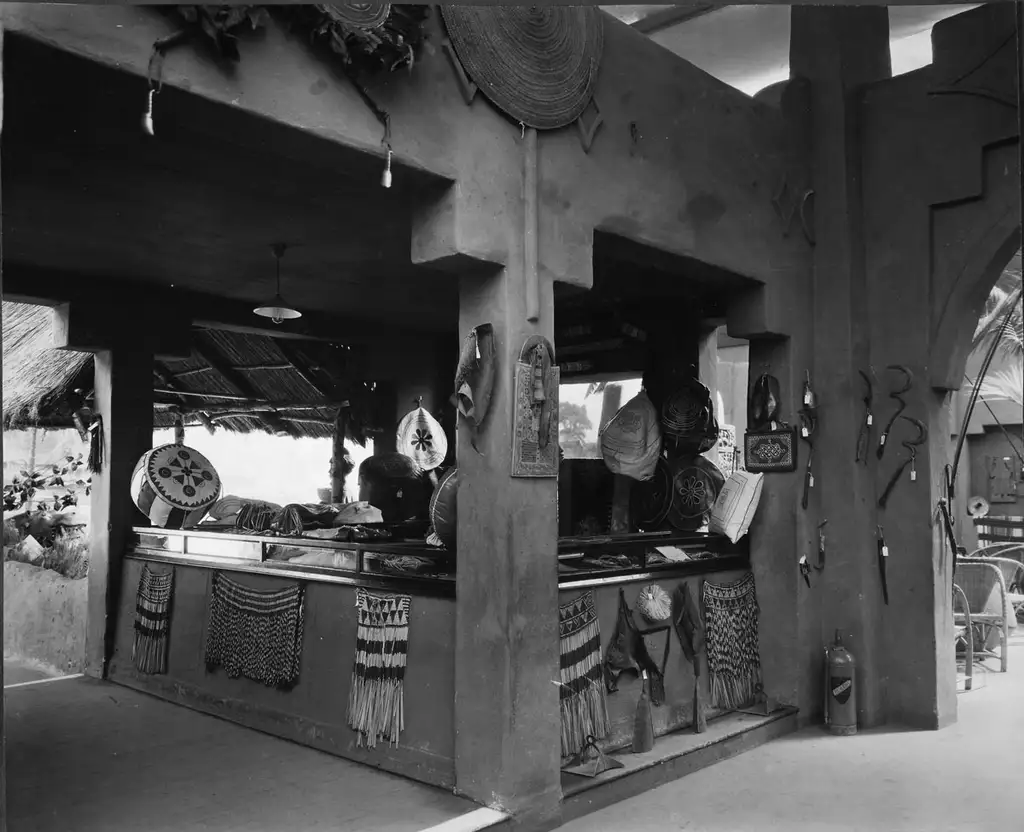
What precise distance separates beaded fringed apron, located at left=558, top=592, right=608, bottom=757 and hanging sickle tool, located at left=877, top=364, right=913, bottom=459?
240cm

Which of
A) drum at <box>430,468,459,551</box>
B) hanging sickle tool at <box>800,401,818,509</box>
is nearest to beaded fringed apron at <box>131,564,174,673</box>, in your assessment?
drum at <box>430,468,459,551</box>

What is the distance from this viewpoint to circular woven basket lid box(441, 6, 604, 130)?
3959 mm

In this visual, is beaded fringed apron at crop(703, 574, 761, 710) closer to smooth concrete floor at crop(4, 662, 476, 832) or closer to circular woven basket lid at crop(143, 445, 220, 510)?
smooth concrete floor at crop(4, 662, 476, 832)

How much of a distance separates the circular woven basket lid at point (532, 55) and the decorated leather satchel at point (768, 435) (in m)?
2.49

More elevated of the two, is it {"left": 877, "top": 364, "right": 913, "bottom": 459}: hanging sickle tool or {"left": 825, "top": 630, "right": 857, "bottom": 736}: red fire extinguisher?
{"left": 877, "top": 364, "right": 913, "bottom": 459}: hanging sickle tool

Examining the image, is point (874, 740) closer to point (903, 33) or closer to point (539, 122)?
point (539, 122)

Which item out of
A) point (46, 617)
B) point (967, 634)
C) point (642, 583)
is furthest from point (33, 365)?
point (967, 634)

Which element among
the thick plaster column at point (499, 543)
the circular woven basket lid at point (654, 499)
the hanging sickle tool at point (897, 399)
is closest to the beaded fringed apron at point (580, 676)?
the thick plaster column at point (499, 543)

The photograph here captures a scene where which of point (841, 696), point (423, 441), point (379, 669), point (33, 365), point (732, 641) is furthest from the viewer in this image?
point (423, 441)

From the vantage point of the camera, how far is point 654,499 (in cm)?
657

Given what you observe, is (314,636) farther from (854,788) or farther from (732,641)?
(854,788)

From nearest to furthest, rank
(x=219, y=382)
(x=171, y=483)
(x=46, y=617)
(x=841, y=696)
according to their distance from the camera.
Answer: (x=841, y=696) < (x=171, y=483) < (x=46, y=617) < (x=219, y=382)

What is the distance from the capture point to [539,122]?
424 cm

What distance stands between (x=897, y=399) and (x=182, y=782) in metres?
4.81
